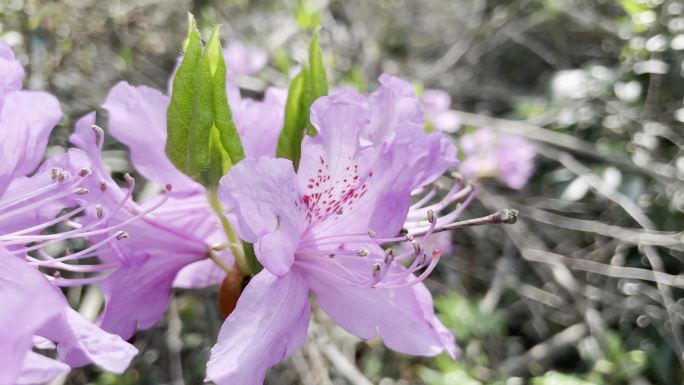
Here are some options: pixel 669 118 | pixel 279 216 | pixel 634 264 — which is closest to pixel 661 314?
pixel 634 264

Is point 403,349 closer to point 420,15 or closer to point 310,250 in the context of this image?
point 310,250

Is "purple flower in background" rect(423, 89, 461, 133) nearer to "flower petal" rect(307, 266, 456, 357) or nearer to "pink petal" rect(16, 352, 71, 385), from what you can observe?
"flower petal" rect(307, 266, 456, 357)

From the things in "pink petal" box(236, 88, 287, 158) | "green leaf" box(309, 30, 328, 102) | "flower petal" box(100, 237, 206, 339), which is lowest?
"flower petal" box(100, 237, 206, 339)

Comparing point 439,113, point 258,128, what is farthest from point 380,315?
point 439,113

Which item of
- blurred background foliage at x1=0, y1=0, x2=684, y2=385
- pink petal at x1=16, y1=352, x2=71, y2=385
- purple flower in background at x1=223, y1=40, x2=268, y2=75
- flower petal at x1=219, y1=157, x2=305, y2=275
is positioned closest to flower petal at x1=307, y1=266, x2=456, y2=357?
flower petal at x1=219, y1=157, x2=305, y2=275

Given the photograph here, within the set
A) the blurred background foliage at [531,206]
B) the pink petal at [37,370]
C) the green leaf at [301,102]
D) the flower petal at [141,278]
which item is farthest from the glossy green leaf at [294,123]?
the blurred background foliage at [531,206]

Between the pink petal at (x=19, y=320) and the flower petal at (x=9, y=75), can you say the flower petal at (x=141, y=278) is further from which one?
the pink petal at (x=19, y=320)
